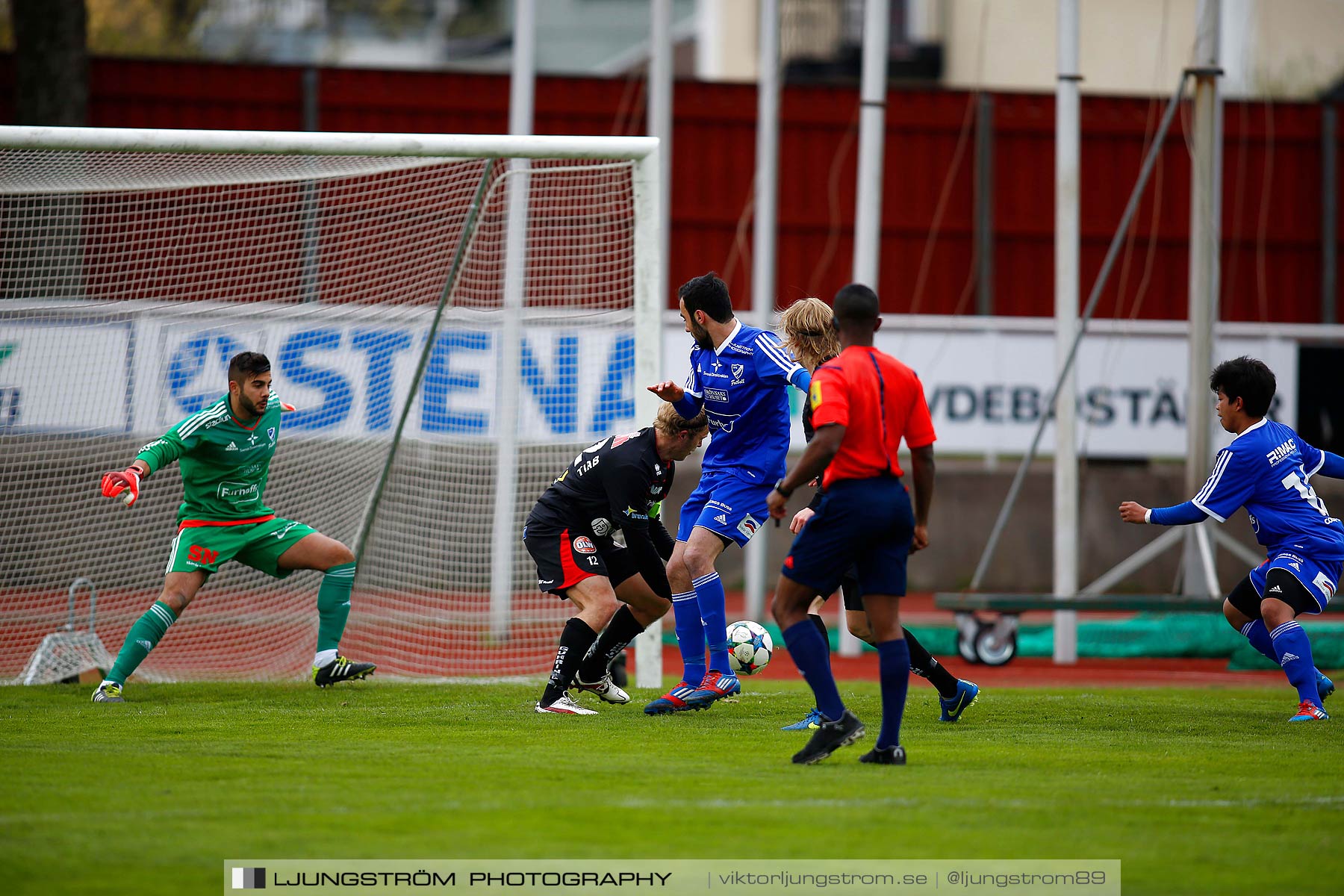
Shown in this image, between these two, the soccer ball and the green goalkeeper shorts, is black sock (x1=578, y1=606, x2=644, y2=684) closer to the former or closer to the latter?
the soccer ball

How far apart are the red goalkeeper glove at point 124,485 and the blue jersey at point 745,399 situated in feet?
9.58

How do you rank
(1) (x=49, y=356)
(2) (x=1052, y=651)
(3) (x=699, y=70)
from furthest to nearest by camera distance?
(3) (x=699, y=70)
(2) (x=1052, y=651)
(1) (x=49, y=356)

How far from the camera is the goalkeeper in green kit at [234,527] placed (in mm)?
7941

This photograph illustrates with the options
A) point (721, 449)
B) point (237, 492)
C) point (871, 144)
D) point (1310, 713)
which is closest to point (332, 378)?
point (237, 492)

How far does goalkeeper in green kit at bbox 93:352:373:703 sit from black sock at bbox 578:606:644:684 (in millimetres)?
1439

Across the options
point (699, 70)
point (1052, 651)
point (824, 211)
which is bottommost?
point (1052, 651)

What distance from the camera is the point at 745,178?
1877 cm

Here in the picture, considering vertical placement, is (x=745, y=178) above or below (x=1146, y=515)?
above

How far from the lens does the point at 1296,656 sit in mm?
7367

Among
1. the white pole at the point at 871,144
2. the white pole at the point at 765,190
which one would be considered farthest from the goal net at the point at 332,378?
the white pole at the point at 765,190

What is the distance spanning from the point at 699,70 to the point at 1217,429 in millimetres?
24508

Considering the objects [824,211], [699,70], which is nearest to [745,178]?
[824,211]

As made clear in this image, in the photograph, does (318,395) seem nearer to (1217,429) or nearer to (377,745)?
(377,745)

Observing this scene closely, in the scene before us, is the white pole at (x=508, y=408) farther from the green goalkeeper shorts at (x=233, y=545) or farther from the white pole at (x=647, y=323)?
the green goalkeeper shorts at (x=233, y=545)
